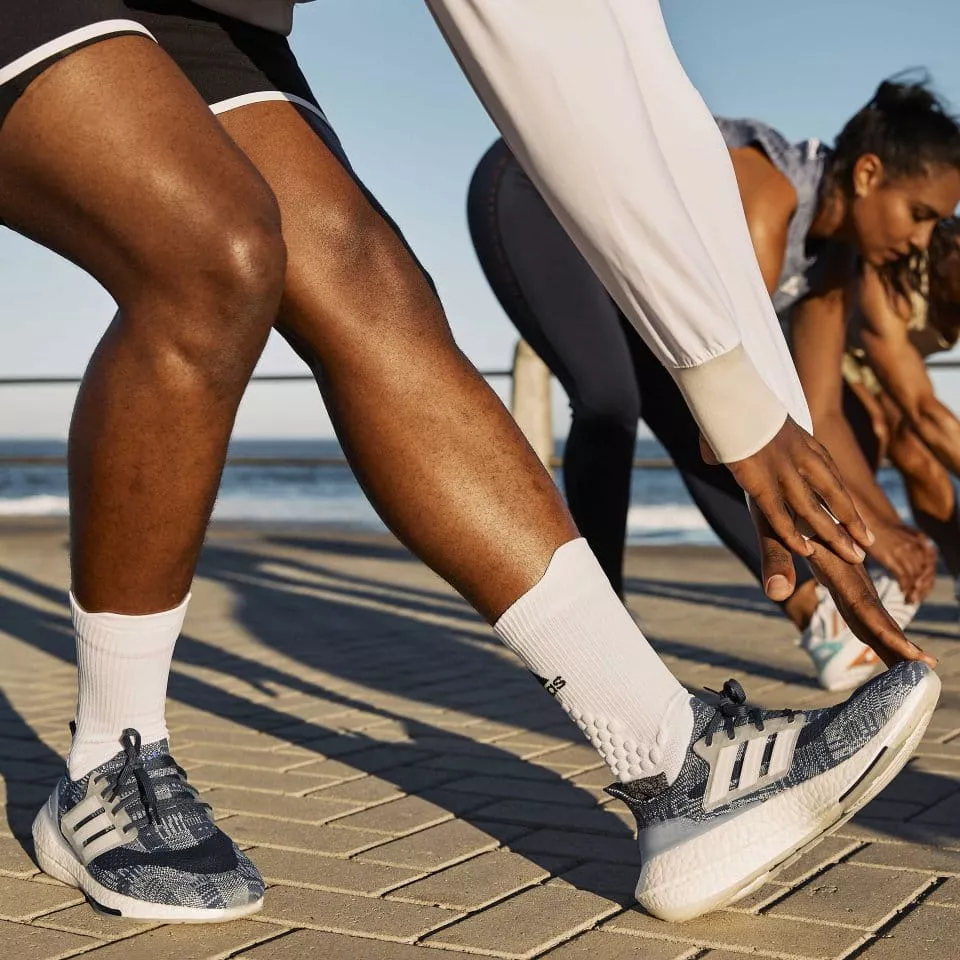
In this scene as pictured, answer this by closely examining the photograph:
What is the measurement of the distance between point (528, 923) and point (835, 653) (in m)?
1.94

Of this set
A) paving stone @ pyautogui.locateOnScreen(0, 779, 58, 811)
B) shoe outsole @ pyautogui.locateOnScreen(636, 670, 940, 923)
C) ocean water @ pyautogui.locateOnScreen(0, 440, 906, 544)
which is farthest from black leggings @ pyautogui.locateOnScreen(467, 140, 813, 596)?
ocean water @ pyautogui.locateOnScreen(0, 440, 906, 544)

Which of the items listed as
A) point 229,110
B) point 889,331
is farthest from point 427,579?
point 229,110

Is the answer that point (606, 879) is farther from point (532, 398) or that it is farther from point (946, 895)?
point (532, 398)

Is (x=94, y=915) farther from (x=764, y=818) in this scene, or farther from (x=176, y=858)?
(x=764, y=818)

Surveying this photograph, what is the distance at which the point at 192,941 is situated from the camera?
65.7 inches

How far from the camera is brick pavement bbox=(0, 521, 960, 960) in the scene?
1.66m

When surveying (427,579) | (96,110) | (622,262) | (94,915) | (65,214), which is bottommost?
(427,579)

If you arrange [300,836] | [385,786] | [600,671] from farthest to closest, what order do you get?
[385,786] → [300,836] → [600,671]

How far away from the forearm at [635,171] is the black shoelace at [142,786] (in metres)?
0.83

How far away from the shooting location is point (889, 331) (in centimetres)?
410

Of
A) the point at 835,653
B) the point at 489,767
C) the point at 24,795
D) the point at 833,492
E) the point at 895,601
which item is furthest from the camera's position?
the point at 895,601

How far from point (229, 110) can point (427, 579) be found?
4694 mm

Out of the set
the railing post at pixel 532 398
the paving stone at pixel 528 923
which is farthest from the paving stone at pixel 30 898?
the railing post at pixel 532 398

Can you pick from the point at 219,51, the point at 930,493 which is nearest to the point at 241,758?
the point at 219,51
